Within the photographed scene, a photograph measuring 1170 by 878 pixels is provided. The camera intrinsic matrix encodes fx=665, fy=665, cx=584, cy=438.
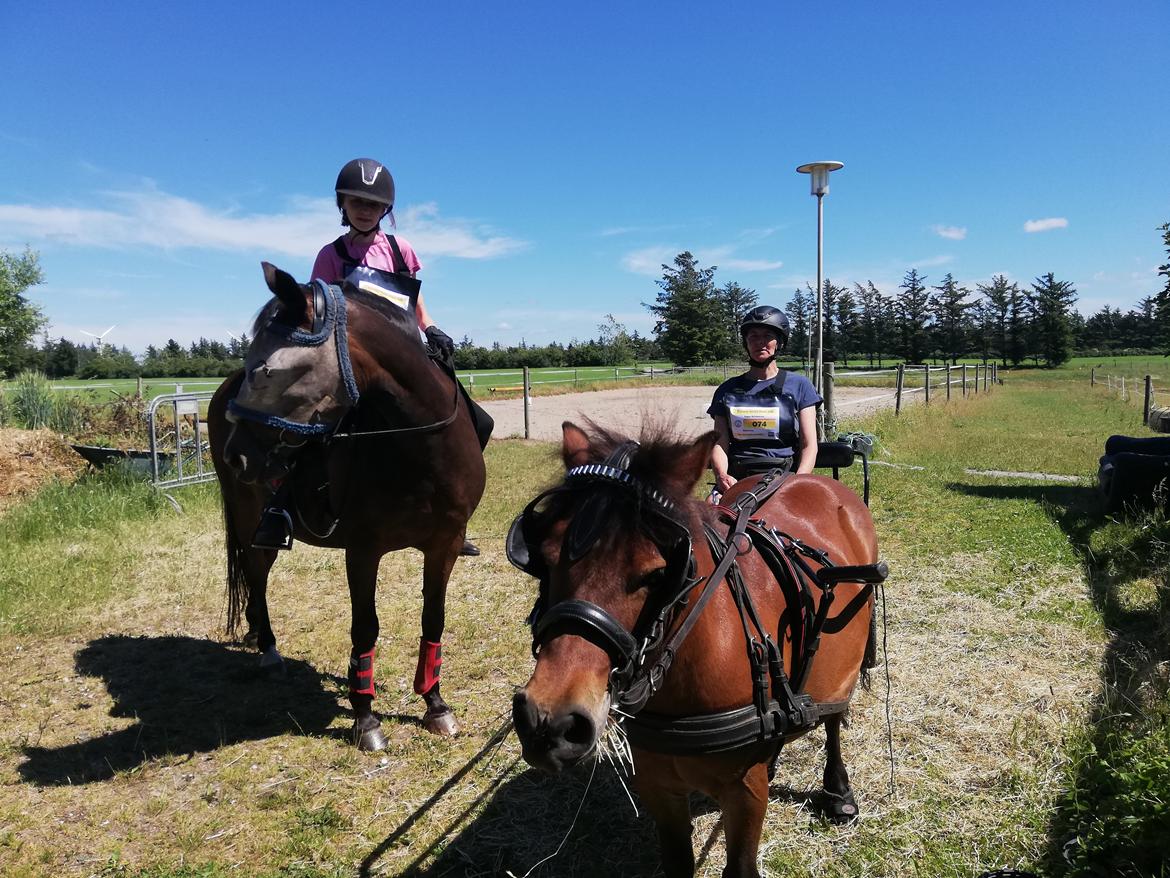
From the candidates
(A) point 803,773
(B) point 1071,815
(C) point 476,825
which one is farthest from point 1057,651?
(C) point 476,825

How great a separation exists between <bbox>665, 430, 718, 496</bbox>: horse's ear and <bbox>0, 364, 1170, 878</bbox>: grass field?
1.46 ft

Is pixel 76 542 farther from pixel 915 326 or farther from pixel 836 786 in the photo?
pixel 915 326

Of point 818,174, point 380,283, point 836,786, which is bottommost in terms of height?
point 836,786

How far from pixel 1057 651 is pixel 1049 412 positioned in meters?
20.3

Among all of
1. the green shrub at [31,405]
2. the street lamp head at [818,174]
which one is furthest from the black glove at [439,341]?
the green shrub at [31,405]

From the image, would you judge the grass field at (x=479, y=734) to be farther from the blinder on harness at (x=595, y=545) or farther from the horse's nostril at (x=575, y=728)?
the horse's nostril at (x=575, y=728)

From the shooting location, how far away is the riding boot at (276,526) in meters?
3.46

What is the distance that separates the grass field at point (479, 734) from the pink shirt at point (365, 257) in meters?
2.61

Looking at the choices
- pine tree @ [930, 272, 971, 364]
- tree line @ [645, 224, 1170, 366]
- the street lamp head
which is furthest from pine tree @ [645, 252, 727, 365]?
the street lamp head

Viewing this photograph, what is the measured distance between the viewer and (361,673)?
3729mm

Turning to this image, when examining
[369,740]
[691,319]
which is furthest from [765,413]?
[691,319]

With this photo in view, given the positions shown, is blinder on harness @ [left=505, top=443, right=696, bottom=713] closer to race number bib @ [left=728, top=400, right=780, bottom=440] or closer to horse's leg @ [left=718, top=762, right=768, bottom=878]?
horse's leg @ [left=718, top=762, right=768, bottom=878]

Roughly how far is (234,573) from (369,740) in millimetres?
2063

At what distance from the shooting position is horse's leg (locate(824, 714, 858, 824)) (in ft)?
10.00
